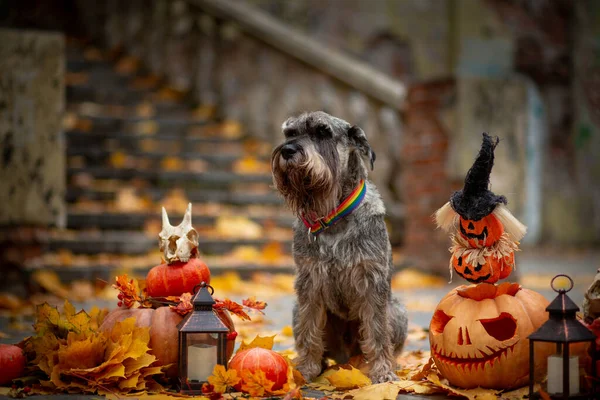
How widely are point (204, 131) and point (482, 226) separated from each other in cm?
672

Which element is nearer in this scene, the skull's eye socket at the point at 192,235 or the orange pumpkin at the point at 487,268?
the orange pumpkin at the point at 487,268

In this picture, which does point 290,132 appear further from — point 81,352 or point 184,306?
point 81,352

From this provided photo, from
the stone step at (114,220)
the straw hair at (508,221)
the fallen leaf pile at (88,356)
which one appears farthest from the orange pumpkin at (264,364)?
the stone step at (114,220)

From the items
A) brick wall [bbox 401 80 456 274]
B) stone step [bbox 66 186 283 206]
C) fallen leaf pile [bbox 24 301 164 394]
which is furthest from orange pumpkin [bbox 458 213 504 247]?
stone step [bbox 66 186 283 206]

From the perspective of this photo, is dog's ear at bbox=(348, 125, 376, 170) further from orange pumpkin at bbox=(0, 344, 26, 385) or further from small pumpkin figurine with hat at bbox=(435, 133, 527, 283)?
orange pumpkin at bbox=(0, 344, 26, 385)

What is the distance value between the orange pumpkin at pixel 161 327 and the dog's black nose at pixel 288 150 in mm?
860

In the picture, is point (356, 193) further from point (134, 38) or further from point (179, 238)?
point (134, 38)

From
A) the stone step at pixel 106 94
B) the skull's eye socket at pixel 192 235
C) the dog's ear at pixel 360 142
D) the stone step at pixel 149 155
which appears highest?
the stone step at pixel 106 94

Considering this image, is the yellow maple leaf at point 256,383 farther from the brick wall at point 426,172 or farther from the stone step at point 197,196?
the brick wall at point 426,172

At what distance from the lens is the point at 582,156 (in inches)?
611

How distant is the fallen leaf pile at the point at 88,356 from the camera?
11.4 ft

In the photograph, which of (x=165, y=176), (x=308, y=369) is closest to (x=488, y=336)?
(x=308, y=369)

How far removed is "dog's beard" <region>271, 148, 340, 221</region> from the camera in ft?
12.0

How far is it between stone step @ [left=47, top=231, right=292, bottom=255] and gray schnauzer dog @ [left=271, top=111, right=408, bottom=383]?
3949 mm
